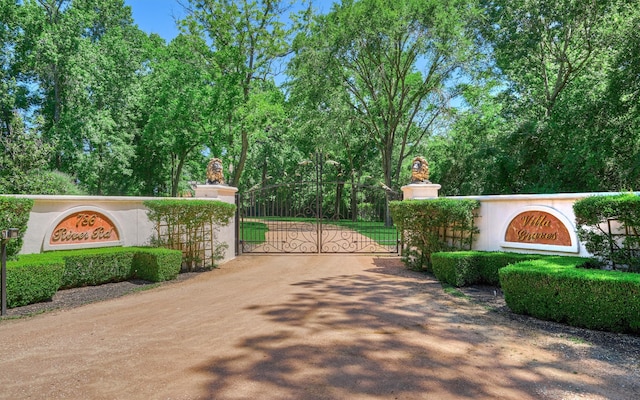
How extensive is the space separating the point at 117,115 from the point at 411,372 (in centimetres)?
2408

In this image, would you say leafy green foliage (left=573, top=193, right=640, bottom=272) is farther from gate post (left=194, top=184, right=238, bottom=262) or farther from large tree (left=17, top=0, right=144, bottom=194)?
large tree (left=17, top=0, right=144, bottom=194)

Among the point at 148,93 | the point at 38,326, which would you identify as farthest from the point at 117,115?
the point at 38,326

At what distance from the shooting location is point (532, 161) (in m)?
16.5

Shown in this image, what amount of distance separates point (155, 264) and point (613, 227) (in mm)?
8042

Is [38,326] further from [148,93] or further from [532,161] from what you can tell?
[148,93]

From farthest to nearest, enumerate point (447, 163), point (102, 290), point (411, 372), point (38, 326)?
point (447, 163), point (102, 290), point (38, 326), point (411, 372)

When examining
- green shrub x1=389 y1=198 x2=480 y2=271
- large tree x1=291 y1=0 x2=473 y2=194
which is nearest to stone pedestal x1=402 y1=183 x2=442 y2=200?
green shrub x1=389 y1=198 x2=480 y2=271

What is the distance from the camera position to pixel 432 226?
8531 mm

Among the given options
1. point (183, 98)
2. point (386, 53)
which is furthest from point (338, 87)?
point (183, 98)

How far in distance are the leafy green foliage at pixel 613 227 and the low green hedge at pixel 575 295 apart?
52 cm

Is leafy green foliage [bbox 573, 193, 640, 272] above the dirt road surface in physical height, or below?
above

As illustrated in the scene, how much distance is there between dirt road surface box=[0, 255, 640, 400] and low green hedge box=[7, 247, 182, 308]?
702 millimetres

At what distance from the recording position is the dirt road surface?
2.97 meters

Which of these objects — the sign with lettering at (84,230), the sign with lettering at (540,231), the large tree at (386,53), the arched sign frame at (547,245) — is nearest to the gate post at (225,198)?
the sign with lettering at (84,230)
